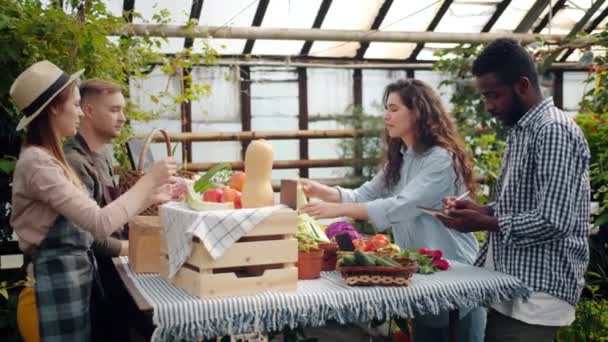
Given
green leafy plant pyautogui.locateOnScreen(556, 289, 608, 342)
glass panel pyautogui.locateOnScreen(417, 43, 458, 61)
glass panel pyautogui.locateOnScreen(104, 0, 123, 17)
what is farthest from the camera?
glass panel pyautogui.locateOnScreen(417, 43, 458, 61)

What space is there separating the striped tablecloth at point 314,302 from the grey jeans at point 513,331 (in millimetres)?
110

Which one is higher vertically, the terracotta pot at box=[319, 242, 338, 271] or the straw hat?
the straw hat

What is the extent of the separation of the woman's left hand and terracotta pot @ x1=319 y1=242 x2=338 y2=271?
0.20 meters

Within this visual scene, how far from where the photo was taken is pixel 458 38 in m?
8.58

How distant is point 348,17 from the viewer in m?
8.66

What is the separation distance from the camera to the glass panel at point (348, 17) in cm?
847

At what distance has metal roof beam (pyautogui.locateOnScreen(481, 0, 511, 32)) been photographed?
8.91 metres

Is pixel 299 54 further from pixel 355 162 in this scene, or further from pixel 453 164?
pixel 453 164

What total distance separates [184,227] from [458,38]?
688 cm

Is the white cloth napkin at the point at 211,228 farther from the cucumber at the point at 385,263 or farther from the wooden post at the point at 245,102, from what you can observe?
the wooden post at the point at 245,102

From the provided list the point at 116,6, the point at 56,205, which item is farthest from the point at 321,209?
the point at 116,6

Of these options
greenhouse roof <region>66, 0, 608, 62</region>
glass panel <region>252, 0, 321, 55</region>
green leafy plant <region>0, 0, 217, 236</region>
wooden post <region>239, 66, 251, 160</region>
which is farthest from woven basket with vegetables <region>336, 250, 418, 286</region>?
wooden post <region>239, 66, 251, 160</region>

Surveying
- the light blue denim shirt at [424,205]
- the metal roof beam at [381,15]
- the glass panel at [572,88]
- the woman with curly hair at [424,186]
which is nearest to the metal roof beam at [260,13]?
the metal roof beam at [381,15]

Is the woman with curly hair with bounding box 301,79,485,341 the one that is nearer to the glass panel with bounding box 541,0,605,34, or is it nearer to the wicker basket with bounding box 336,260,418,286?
the wicker basket with bounding box 336,260,418,286
